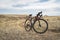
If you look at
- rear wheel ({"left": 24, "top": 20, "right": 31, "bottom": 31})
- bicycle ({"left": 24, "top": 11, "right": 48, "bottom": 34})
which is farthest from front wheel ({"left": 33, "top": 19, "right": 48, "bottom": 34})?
rear wheel ({"left": 24, "top": 20, "right": 31, "bottom": 31})

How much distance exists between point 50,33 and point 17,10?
2.52ft

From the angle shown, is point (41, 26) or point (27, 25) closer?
point (41, 26)

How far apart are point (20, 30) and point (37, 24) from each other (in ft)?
1.12

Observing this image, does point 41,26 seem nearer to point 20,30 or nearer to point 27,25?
point 27,25

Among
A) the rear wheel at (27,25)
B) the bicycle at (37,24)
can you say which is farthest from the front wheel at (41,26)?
the rear wheel at (27,25)

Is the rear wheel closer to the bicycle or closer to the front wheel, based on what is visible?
the bicycle

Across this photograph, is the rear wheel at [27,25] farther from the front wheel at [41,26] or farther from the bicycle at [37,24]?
the front wheel at [41,26]

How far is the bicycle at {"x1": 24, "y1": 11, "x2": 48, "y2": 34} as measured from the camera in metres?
3.19

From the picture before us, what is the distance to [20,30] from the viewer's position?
3.24 meters

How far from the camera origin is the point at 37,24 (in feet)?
10.7

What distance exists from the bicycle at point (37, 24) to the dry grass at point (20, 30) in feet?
0.22

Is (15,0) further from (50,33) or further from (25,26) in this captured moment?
(50,33)

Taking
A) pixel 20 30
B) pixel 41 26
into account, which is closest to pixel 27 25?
pixel 20 30

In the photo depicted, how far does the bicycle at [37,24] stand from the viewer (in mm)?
3189
